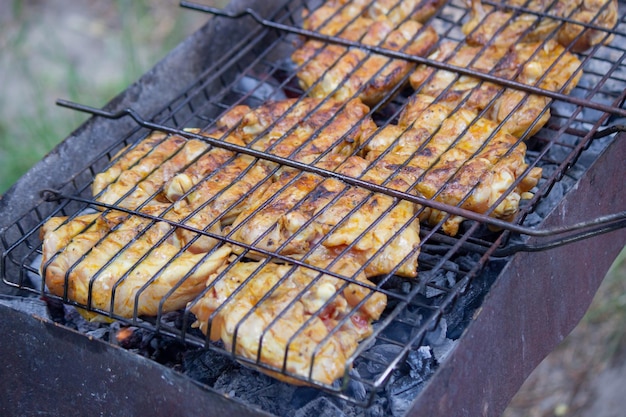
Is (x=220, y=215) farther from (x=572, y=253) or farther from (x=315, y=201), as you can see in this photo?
(x=572, y=253)

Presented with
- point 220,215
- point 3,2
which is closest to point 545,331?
point 220,215

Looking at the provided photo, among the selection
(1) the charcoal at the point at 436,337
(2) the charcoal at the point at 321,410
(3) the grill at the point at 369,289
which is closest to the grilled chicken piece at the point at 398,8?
(3) the grill at the point at 369,289

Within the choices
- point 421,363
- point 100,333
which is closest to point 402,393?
point 421,363

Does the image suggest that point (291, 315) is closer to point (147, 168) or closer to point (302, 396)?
point (302, 396)

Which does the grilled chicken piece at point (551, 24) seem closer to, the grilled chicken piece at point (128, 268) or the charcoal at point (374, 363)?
the charcoal at point (374, 363)

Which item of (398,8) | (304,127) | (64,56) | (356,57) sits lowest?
(304,127)

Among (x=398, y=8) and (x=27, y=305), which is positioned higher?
(x=398, y=8)
